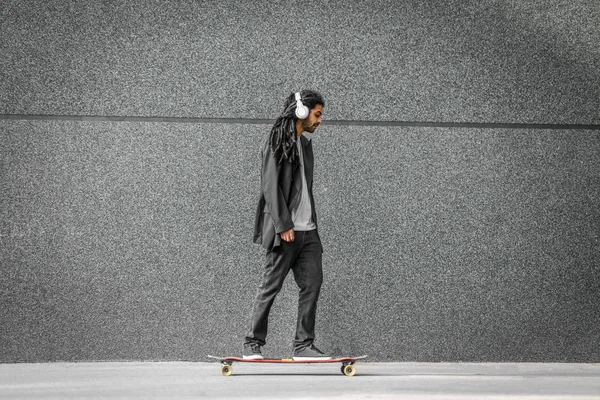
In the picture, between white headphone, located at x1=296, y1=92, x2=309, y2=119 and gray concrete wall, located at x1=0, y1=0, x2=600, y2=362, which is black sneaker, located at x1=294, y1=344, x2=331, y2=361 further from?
white headphone, located at x1=296, y1=92, x2=309, y2=119

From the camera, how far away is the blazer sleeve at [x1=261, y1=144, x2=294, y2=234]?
535cm

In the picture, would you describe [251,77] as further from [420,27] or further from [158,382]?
[158,382]

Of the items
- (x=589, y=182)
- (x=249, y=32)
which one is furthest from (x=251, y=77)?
(x=589, y=182)

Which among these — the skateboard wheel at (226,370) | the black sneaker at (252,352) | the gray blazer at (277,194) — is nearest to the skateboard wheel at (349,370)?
the black sneaker at (252,352)

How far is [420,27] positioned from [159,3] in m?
1.73

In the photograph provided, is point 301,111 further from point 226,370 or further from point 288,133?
point 226,370

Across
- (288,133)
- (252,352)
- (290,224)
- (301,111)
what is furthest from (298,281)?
(301,111)

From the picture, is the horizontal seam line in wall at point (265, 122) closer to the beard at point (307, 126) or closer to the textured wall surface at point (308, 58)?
the textured wall surface at point (308, 58)

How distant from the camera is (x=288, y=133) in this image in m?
5.48

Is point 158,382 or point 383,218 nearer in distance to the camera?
point 158,382

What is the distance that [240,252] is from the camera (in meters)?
6.30

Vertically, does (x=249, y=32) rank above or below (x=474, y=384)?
above

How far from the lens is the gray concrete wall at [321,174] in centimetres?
625

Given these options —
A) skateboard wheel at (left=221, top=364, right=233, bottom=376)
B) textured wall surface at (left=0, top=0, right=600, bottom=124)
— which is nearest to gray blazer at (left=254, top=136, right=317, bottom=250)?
skateboard wheel at (left=221, top=364, right=233, bottom=376)
